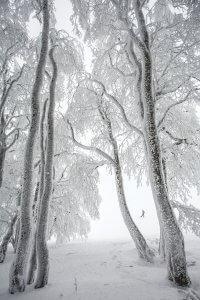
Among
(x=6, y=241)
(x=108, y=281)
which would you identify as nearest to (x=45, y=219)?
(x=108, y=281)

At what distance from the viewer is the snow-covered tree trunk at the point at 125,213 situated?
6.91 m

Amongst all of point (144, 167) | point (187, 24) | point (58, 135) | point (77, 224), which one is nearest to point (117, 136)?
point (144, 167)

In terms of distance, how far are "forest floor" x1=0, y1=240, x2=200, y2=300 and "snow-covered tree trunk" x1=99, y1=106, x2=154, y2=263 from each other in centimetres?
34

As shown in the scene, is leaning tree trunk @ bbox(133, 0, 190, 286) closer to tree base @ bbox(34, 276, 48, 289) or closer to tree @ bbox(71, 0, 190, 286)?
tree @ bbox(71, 0, 190, 286)

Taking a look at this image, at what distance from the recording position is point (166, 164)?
26.4 ft

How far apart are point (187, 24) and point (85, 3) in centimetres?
345

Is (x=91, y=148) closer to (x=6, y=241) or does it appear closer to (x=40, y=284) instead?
(x=40, y=284)

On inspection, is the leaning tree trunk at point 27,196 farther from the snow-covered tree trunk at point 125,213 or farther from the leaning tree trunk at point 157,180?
the snow-covered tree trunk at point 125,213

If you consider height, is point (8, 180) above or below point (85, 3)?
below

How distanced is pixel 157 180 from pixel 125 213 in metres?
2.73

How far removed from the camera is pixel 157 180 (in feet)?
17.2

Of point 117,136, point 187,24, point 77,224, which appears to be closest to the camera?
point 187,24

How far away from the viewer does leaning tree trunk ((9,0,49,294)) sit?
15.5ft

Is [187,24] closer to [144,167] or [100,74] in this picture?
[100,74]
